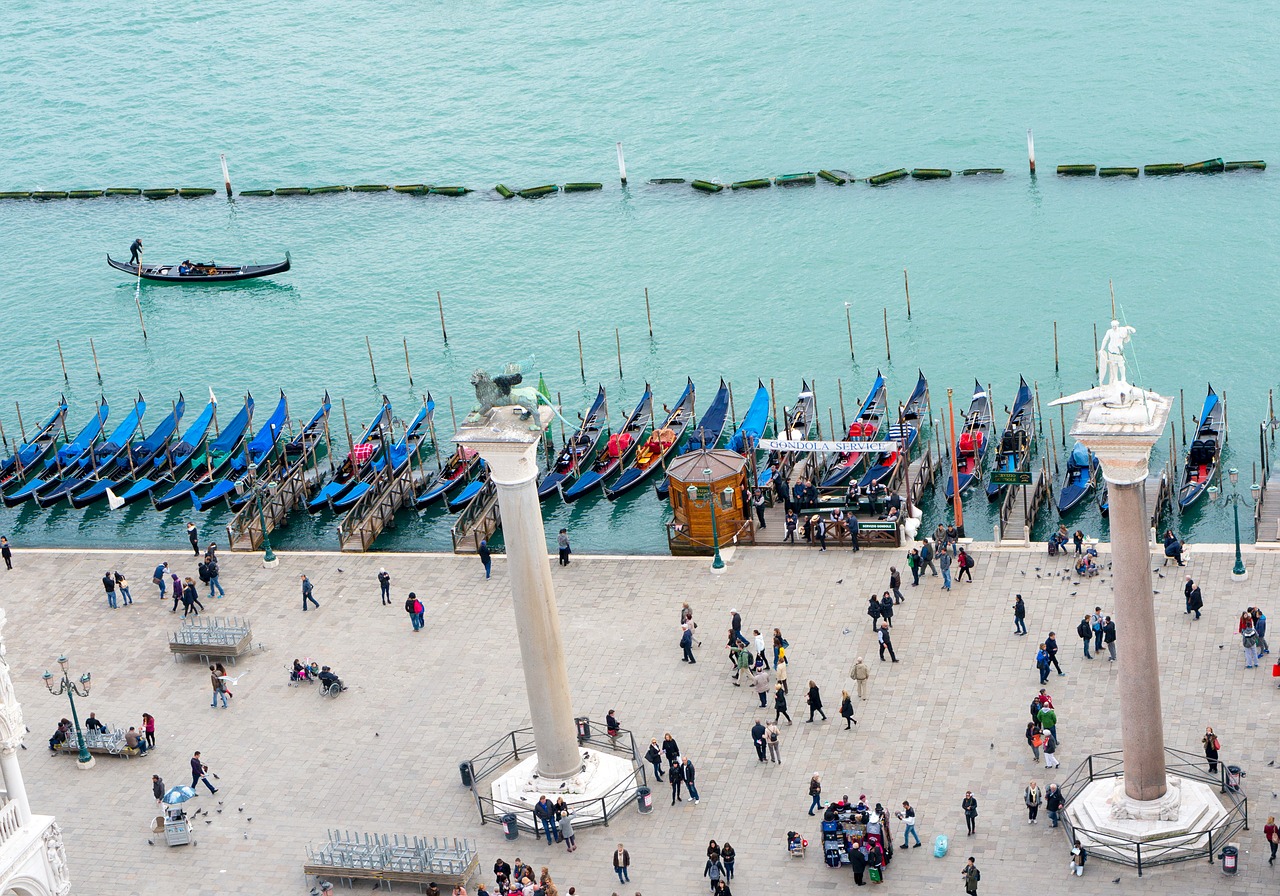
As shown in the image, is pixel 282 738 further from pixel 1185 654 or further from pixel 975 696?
pixel 1185 654

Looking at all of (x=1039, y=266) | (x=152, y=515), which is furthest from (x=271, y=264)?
(x=1039, y=266)

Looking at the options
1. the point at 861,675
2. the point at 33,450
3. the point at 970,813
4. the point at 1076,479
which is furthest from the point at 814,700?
the point at 33,450

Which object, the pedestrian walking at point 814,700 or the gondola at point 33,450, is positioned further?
the gondola at point 33,450

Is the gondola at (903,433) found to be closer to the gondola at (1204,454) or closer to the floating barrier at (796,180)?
the gondola at (1204,454)

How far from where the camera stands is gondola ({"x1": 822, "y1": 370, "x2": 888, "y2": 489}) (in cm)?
6425

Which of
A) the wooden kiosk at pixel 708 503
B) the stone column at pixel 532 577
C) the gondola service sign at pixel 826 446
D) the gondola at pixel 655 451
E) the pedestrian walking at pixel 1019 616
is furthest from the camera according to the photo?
the gondola at pixel 655 451

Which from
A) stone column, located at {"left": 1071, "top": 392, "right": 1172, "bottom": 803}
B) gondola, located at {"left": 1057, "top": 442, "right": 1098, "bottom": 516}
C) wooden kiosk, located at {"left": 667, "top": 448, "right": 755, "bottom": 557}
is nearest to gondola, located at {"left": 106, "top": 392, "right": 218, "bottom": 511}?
wooden kiosk, located at {"left": 667, "top": 448, "right": 755, "bottom": 557}

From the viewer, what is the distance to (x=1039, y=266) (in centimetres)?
8744

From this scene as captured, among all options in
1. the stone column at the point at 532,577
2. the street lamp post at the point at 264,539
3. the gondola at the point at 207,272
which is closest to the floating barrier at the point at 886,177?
the gondola at the point at 207,272

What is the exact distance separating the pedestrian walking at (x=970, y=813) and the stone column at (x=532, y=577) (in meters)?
8.85

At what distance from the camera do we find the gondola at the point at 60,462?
2808 inches

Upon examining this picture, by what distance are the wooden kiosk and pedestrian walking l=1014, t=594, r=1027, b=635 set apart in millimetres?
9459

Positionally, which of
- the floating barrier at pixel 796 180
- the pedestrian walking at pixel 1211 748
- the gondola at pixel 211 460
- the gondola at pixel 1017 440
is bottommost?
the pedestrian walking at pixel 1211 748

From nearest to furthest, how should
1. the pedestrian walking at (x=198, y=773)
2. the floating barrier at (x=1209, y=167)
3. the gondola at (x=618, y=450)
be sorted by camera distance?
1. the pedestrian walking at (x=198, y=773)
2. the gondola at (x=618, y=450)
3. the floating barrier at (x=1209, y=167)
